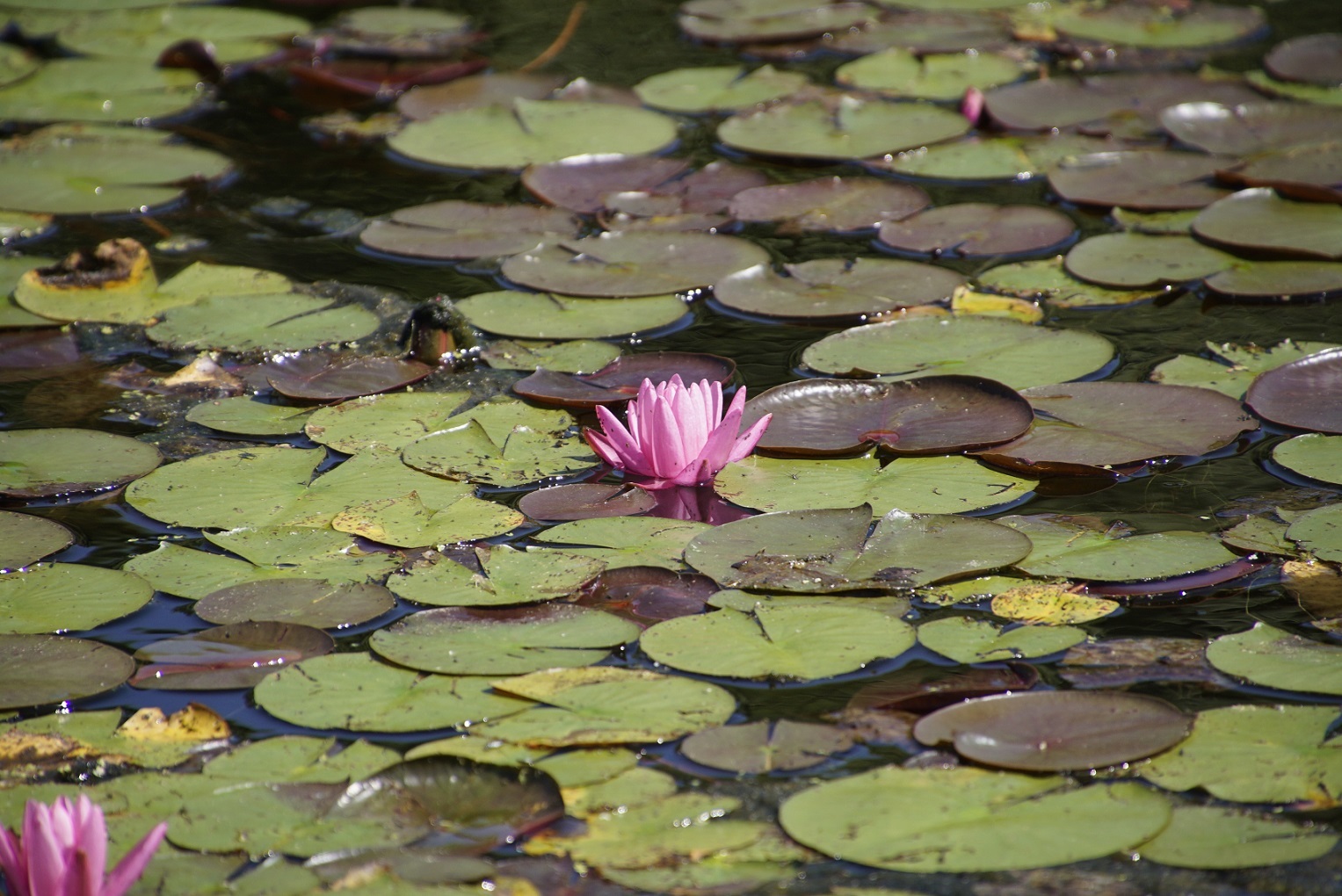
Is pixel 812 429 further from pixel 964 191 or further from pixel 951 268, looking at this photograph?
pixel 964 191

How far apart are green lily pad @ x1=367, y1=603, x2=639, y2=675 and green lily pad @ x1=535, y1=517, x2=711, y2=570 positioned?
175 mm

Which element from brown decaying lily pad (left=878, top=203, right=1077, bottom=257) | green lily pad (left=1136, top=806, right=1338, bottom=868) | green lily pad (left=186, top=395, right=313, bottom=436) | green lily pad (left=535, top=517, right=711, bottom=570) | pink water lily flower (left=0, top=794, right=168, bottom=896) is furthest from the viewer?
brown decaying lily pad (left=878, top=203, right=1077, bottom=257)

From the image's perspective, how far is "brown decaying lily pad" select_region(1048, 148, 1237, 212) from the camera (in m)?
3.87

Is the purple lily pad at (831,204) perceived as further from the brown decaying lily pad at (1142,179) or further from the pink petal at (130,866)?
the pink petal at (130,866)

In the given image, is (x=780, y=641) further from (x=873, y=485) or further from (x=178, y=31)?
(x=178, y=31)

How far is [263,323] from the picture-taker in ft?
11.1

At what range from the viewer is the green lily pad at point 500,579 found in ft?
7.47

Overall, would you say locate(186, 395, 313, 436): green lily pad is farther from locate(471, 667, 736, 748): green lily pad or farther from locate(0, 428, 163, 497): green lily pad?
locate(471, 667, 736, 748): green lily pad

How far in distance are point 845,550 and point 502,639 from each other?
2.04ft

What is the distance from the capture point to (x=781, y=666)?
82.0 inches

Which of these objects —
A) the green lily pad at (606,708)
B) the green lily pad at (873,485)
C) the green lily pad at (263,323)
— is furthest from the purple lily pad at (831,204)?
the green lily pad at (606,708)

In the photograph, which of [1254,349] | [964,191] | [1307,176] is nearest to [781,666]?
[1254,349]

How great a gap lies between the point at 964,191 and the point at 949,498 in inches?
71.2

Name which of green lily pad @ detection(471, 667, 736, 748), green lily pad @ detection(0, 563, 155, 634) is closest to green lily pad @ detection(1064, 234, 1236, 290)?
green lily pad @ detection(471, 667, 736, 748)
